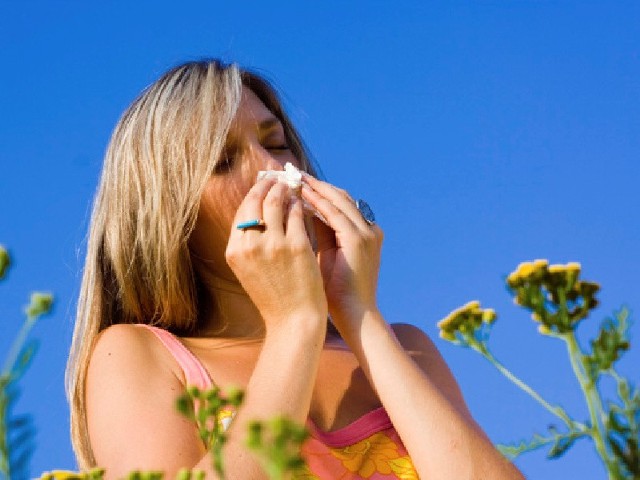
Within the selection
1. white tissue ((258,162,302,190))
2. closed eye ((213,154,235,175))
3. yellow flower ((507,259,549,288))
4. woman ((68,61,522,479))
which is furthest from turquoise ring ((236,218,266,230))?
yellow flower ((507,259,549,288))

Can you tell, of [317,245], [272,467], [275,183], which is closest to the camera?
[272,467]

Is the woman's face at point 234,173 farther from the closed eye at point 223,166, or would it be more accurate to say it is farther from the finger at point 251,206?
the finger at point 251,206

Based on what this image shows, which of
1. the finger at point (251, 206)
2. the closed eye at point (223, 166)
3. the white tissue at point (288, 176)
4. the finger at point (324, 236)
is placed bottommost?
the finger at point (324, 236)

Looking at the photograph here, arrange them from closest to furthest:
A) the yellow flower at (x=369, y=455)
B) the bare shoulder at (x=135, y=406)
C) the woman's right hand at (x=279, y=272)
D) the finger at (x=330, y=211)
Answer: the bare shoulder at (x=135, y=406), the woman's right hand at (x=279, y=272), the yellow flower at (x=369, y=455), the finger at (x=330, y=211)

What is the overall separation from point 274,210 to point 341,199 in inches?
12.7

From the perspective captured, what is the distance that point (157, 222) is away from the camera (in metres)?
2.89

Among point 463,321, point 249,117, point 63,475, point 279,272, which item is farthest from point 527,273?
point 249,117

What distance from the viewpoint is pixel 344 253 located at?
267 cm

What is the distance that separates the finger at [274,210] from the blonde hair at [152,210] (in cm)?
30

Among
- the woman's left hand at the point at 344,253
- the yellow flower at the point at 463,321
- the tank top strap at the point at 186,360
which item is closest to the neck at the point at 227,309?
the tank top strap at the point at 186,360

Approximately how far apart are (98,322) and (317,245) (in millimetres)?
690

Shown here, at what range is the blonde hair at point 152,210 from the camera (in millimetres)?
2861

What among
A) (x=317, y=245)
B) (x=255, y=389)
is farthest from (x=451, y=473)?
(x=317, y=245)

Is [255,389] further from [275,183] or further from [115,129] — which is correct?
[115,129]
